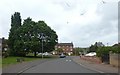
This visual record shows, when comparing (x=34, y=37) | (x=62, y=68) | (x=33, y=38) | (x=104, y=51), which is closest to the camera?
(x=62, y=68)

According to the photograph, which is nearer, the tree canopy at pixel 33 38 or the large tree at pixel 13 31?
the tree canopy at pixel 33 38

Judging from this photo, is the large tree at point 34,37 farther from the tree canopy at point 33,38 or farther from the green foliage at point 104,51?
the green foliage at point 104,51

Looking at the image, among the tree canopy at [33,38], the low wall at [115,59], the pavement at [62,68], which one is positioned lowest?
the pavement at [62,68]

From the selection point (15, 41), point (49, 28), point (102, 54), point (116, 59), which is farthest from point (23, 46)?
point (116, 59)

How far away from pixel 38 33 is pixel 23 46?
24.2 ft

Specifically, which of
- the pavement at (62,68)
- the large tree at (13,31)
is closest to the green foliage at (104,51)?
the pavement at (62,68)

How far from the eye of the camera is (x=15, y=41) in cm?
9462

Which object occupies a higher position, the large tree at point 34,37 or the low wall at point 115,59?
the large tree at point 34,37

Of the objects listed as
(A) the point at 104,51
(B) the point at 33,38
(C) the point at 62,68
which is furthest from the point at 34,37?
(C) the point at 62,68

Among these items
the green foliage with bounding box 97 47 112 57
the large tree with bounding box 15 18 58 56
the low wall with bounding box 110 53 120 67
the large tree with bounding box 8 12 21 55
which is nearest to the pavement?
the low wall with bounding box 110 53 120 67

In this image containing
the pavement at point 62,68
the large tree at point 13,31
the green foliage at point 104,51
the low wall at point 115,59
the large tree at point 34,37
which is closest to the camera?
the pavement at point 62,68

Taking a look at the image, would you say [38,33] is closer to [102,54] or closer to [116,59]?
[102,54]

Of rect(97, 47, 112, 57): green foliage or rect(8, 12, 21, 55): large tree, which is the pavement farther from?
rect(8, 12, 21, 55): large tree

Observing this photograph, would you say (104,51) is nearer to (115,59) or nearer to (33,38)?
(115,59)
